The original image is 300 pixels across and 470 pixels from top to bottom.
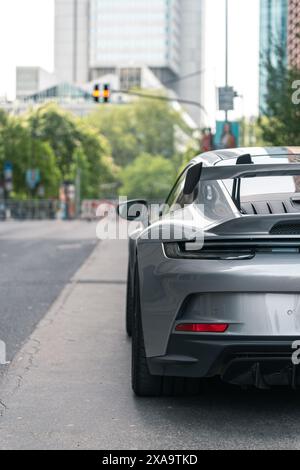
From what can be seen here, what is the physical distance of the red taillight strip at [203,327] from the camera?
482 centimetres

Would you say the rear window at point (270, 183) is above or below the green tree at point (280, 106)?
below

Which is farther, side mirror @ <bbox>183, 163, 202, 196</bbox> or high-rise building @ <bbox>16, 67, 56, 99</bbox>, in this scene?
high-rise building @ <bbox>16, 67, 56, 99</bbox>

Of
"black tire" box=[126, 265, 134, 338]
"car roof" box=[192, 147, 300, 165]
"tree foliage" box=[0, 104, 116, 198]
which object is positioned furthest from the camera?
"tree foliage" box=[0, 104, 116, 198]

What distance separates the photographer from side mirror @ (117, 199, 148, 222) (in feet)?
23.2

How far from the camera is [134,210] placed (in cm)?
722

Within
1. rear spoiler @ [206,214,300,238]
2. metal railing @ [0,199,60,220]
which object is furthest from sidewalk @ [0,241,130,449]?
metal railing @ [0,199,60,220]

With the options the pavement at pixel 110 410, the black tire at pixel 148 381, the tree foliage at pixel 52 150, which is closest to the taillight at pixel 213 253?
the black tire at pixel 148 381

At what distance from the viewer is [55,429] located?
4816mm

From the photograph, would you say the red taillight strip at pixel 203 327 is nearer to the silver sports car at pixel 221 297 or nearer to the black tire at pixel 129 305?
the silver sports car at pixel 221 297

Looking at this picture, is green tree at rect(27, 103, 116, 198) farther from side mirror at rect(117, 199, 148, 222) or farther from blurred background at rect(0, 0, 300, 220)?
side mirror at rect(117, 199, 148, 222)

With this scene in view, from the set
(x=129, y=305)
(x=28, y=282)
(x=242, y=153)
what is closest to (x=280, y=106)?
(x=28, y=282)

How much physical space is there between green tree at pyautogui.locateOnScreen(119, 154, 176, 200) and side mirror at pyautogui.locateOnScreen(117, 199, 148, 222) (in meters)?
116

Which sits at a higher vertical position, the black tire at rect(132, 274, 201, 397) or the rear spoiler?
the rear spoiler

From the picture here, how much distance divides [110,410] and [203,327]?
84 centimetres
